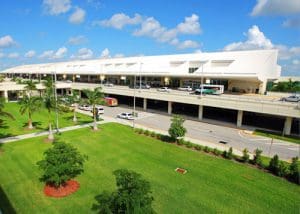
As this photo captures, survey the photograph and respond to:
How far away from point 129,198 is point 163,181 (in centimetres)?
895

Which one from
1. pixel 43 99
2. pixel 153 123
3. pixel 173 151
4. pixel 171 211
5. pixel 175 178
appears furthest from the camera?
pixel 153 123

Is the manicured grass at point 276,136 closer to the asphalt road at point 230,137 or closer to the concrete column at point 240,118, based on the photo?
the asphalt road at point 230,137

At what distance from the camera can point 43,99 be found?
27.7m

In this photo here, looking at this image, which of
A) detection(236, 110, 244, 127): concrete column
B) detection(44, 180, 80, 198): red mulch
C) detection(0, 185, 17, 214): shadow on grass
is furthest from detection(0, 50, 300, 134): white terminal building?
detection(0, 185, 17, 214): shadow on grass

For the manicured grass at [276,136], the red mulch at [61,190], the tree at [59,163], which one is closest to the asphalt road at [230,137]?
the manicured grass at [276,136]

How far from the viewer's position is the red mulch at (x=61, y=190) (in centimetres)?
1539

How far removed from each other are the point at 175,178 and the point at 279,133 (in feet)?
77.8

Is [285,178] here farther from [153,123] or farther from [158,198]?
[153,123]

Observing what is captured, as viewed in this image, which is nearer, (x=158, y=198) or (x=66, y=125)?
(x=158, y=198)

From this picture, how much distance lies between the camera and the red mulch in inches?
606

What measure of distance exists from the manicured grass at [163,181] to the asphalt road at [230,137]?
651 cm

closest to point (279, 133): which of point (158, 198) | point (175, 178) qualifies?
point (175, 178)

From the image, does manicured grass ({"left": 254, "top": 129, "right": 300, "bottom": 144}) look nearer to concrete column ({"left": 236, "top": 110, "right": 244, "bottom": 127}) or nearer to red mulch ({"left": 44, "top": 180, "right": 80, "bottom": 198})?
concrete column ({"left": 236, "top": 110, "right": 244, "bottom": 127})

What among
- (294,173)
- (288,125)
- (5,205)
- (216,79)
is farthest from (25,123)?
(288,125)
